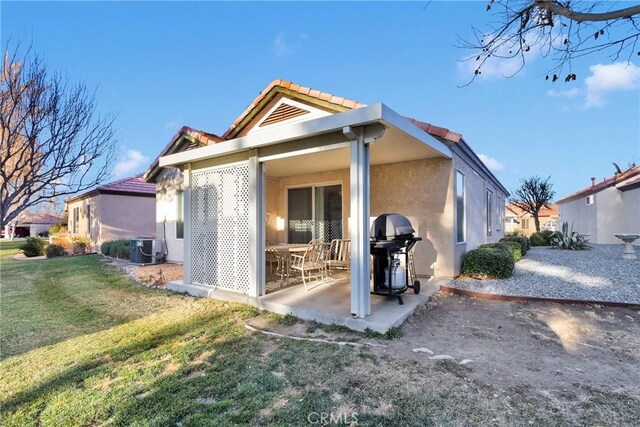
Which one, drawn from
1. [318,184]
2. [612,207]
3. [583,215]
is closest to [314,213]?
[318,184]

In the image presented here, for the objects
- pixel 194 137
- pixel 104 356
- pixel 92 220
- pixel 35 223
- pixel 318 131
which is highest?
pixel 194 137

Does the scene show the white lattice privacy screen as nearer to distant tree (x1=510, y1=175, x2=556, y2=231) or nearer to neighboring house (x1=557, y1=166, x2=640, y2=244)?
neighboring house (x1=557, y1=166, x2=640, y2=244)

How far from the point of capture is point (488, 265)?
26.1ft

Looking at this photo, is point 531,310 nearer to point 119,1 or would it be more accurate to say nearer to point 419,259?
point 419,259

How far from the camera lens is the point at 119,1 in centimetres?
1025

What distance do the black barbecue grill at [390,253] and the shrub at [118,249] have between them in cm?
1099

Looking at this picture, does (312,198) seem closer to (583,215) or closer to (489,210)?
(489,210)

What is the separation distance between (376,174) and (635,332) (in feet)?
18.6

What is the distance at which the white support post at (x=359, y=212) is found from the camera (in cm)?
480

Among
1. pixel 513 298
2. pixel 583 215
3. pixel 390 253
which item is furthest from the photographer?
pixel 583 215

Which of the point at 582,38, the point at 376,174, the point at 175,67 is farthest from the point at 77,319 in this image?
the point at 175,67

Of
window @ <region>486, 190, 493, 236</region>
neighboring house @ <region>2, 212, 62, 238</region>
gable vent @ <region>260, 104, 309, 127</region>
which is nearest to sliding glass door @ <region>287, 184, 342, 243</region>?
gable vent @ <region>260, 104, 309, 127</region>

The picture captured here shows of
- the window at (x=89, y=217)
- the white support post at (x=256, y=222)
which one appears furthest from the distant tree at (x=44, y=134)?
the white support post at (x=256, y=222)

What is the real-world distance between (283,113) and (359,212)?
4438 mm
